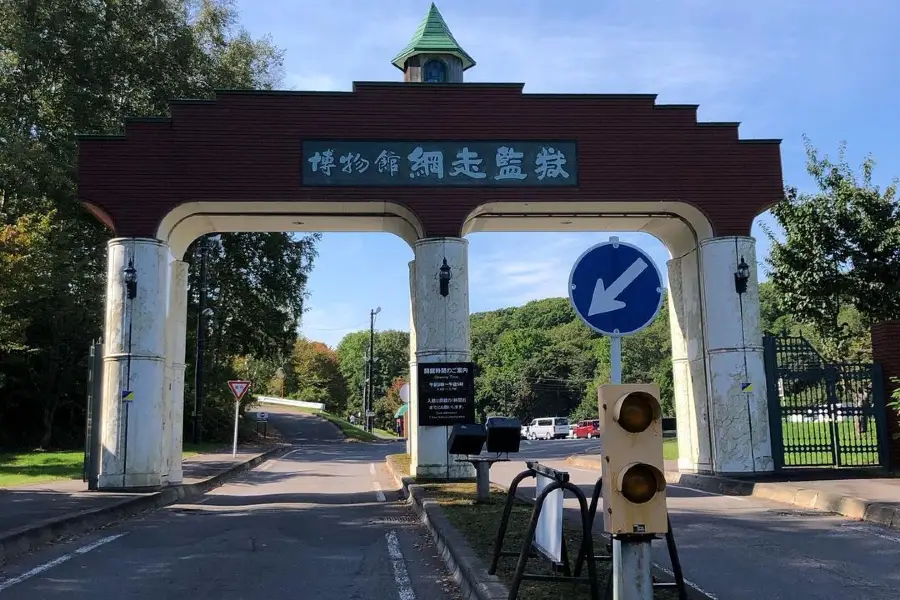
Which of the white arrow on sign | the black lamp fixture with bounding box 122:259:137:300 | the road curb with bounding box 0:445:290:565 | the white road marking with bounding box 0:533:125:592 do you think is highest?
the black lamp fixture with bounding box 122:259:137:300

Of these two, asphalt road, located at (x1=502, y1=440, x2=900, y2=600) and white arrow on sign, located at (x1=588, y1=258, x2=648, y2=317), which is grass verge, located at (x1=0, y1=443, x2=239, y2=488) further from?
white arrow on sign, located at (x1=588, y1=258, x2=648, y2=317)

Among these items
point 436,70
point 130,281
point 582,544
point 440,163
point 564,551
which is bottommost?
point 564,551

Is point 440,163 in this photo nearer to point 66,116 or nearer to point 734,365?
point 734,365

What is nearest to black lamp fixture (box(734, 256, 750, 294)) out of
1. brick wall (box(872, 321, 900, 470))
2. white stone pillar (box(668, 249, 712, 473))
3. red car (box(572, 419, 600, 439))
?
white stone pillar (box(668, 249, 712, 473))

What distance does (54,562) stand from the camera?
26.0ft

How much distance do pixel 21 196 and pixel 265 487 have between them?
46.6ft

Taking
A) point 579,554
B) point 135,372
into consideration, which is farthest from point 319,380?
point 579,554

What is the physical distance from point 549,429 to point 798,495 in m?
47.6

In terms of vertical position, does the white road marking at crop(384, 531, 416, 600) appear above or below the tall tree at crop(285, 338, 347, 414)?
below

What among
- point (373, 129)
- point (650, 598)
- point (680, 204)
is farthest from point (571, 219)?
point (650, 598)

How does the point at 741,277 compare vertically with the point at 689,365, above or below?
above

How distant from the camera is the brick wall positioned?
14930 millimetres

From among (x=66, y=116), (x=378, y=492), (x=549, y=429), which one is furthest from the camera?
(x=549, y=429)

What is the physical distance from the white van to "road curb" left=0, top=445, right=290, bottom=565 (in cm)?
4439
